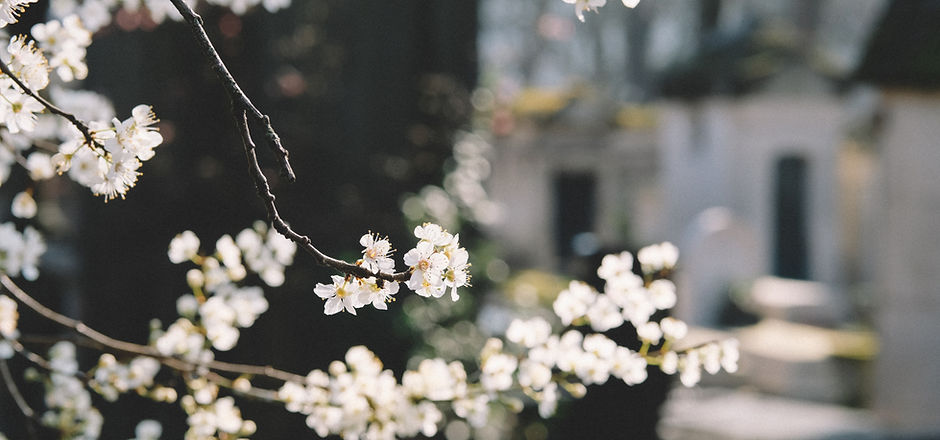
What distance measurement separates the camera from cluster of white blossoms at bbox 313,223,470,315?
121cm

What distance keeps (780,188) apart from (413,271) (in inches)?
379

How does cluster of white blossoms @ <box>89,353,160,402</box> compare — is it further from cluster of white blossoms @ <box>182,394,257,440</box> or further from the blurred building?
the blurred building

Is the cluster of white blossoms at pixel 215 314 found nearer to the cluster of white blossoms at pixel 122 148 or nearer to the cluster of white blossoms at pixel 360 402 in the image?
the cluster of white blossoms at pixel 360 402

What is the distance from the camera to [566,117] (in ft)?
43.3

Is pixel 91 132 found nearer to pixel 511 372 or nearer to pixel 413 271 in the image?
pixel 413 271

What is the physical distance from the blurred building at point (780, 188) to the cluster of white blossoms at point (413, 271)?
298 centimetres

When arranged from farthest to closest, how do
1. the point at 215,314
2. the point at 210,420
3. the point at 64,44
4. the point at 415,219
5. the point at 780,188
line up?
1. the point at 780,188
2. the point at 415,219
3. the point at 215,314
4. the point at 210,420
5. the point at 64,44

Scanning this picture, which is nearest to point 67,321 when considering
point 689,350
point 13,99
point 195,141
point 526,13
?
point 13,99

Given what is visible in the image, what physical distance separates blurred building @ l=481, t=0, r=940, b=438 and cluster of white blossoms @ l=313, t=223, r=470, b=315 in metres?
2.98

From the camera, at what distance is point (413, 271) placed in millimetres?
1218

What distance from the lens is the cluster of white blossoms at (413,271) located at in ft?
3.97

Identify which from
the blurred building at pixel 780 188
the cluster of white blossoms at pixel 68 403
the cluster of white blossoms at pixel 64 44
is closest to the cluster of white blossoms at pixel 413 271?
the cluster of white blossoms at pixel 64 44

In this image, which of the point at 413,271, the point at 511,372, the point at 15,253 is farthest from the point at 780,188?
the point at 413,271

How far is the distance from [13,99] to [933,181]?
606 centimetres
